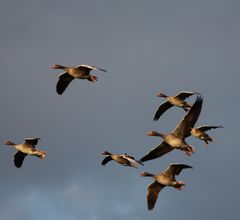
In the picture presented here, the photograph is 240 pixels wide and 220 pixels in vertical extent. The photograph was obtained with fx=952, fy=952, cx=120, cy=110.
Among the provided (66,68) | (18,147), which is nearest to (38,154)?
(18,147)

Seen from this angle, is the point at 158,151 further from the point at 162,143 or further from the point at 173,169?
the point at 173,169

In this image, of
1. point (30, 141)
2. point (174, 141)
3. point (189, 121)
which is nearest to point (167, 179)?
point (174, 141)

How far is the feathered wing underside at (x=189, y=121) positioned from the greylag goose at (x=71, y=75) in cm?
555

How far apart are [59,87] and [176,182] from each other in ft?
33.8

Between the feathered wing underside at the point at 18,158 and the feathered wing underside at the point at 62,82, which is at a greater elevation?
the feathered wing underside at the point at 62,82

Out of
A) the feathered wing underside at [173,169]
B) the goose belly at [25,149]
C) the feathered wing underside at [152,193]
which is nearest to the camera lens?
the feathered wing underside at [173,169]

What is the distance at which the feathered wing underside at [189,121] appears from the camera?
49438 millimetres

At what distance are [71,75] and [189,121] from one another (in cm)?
831

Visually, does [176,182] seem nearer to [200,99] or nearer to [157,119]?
[200,99]

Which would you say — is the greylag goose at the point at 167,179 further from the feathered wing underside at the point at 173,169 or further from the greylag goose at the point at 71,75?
the greylag goose at the point at 71,75

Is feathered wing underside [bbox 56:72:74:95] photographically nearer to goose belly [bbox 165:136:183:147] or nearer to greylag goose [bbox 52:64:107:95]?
greylag goose [bbox 52:64:107:95]

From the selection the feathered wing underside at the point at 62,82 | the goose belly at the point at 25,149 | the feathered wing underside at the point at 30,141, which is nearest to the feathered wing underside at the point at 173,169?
the feathered wing underside at the point at 30,141

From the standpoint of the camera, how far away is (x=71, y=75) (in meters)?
54.6

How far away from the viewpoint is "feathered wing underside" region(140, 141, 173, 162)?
53375mm
